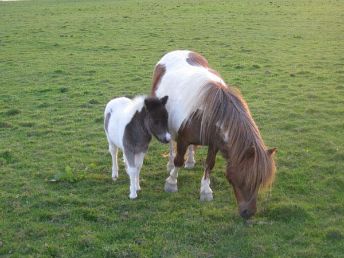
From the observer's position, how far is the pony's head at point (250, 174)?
563 cm

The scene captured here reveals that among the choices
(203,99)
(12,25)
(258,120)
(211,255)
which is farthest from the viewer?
(12,25)

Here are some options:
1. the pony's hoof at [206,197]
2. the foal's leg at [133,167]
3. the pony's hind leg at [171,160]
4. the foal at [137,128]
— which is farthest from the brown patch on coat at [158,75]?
the pony's hoof at [206,197]

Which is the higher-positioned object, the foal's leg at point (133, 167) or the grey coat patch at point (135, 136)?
the grey coat patch at point (135, 136)

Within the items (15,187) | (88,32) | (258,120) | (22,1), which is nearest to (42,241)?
(15,187)

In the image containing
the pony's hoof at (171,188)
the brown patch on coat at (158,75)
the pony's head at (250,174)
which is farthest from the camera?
the brown patch on coat at (158,75)

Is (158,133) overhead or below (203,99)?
below

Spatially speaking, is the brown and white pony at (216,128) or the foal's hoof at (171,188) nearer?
the brown and white pony at (216,128)

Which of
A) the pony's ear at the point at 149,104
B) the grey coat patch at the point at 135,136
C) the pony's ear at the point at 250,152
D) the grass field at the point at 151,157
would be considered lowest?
the grass field at the point at 151,157

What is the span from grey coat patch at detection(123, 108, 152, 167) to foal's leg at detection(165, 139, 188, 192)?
521 mm

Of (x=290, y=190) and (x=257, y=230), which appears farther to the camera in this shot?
(x=290, y=190)

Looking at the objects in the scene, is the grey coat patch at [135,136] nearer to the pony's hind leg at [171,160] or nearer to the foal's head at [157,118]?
the foal's head at [157,118]

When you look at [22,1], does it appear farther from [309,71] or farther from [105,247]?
[105,247]

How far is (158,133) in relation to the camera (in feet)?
21.9

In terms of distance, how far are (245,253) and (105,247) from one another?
A: 1735 mm
